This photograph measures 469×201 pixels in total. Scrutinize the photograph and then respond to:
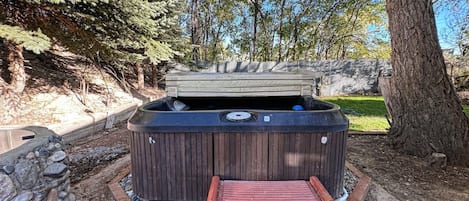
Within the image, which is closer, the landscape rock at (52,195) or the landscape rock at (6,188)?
the landscape rock at (6,188)

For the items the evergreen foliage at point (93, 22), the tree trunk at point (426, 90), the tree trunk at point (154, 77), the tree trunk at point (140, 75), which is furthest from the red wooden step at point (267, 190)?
the tree trunk at point (154, 77)

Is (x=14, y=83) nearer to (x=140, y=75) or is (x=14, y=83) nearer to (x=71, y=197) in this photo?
(x=140, y=75)

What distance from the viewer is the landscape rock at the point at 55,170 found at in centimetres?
192

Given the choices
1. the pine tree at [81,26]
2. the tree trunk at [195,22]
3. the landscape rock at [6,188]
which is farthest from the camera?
the tree trunk at [195,22]

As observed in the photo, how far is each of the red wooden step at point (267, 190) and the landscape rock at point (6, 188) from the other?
1.15 m

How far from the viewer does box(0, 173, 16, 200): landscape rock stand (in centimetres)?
152

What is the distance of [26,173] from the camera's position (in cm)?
172

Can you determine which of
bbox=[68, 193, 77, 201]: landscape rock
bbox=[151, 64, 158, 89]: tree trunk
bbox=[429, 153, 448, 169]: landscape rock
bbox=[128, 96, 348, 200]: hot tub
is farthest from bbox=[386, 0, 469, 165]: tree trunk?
bbox=[151, 64, 158, 89]: tree trunk

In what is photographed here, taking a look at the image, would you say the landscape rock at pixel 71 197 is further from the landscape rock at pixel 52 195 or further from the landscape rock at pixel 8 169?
the landscape rock at pixel 8 169

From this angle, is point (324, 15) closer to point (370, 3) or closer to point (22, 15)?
point (370, 3)

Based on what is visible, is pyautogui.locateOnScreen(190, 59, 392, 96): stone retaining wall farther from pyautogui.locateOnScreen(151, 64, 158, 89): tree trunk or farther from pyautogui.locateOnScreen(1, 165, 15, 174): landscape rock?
pyautogui.locateOnScreen(1, 165, 15, 174): landscape rock

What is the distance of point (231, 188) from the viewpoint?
6.23ft

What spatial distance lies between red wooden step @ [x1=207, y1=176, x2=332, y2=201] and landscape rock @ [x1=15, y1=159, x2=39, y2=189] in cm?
116

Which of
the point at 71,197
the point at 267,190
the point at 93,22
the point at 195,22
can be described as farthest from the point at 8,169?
the point at 195,22
